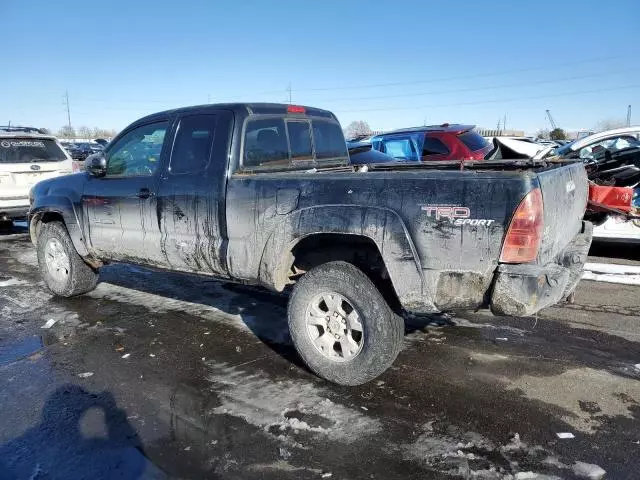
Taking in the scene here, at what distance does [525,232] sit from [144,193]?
3360 millimetres

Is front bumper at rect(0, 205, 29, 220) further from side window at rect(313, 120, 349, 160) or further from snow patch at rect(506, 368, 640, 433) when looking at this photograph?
snow patch at rect(506, 368, 640, 433)

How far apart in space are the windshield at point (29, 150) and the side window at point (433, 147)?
22.9 ft

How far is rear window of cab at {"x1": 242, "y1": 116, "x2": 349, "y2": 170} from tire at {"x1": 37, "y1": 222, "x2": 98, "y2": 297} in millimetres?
2813

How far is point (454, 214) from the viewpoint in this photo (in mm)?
3021

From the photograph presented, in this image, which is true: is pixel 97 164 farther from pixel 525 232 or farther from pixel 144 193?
Answer: pixel 525 232

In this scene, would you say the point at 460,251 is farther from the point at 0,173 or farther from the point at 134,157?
the point at 0,173

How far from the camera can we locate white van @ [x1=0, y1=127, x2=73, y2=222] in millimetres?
9047

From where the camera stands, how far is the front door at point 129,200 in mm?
4672

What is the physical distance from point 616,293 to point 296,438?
14.4 feet

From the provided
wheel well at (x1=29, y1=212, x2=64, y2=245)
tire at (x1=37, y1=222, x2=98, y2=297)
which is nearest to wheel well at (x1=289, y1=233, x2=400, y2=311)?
tire at (x1=37, y1=222, x2=98, y2=297)

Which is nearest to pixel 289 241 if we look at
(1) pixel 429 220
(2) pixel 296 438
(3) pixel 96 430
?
(1) pixel 429 220

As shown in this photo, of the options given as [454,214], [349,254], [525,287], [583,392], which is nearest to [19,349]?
[349,254]

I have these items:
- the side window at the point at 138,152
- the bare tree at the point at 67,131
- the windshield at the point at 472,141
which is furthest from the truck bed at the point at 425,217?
the bare tree at the point at 67,131

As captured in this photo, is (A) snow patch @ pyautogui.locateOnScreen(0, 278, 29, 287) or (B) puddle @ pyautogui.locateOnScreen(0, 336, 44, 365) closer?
(B) puddle @ pyautogui.locateOnScreen(0, 336, 44, 365)
